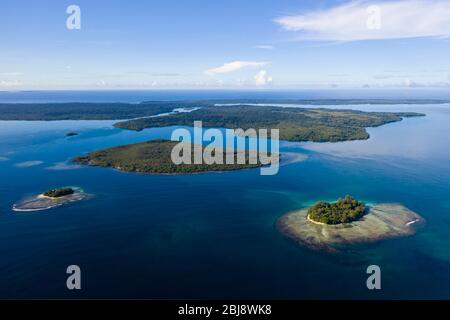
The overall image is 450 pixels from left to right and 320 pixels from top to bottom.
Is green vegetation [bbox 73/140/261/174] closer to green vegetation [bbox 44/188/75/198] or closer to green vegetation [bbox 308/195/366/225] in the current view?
green vegetation [bbox 44/188/75/198]

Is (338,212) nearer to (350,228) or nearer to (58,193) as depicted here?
(350,228)

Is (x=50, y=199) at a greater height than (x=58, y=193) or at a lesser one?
lesser

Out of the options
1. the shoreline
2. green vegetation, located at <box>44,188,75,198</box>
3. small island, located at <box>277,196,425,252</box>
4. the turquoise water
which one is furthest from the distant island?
green vegetation, located at <box>44,188,75,198</box>

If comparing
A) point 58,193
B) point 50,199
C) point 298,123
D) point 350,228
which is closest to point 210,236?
point 350,228

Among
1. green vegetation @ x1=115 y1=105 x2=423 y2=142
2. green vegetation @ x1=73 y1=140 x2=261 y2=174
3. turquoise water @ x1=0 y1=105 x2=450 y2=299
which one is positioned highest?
green vegetation @ x1=115 y1=105 x2=423 y2=142

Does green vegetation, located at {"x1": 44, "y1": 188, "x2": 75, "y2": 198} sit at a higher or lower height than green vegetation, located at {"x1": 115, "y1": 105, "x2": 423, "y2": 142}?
lower

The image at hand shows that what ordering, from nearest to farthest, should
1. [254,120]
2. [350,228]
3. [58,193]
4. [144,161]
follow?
[350,228] → [58,193] → [144,161] → [254,120]

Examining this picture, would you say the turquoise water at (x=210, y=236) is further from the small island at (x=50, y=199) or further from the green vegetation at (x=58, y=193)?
the green vegetation at (x=58, y=193)

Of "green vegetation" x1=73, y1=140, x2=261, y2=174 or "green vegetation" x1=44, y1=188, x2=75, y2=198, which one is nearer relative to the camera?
"green vegetation" x1=44, y1=188, x2=75, y2=198
